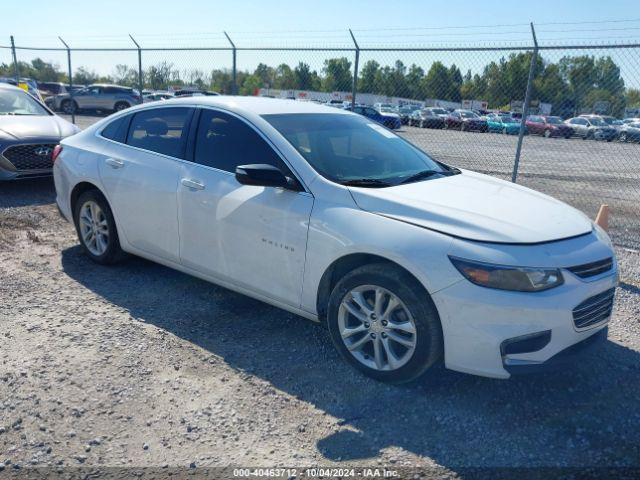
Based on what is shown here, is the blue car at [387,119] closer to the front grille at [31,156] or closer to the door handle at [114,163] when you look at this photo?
the front grille at [31,156]

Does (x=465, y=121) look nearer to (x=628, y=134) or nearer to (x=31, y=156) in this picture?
(x=628, y=134)

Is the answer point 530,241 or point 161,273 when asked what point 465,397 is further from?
point 161,273

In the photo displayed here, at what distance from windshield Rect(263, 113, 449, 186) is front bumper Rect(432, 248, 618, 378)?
3.53 feet

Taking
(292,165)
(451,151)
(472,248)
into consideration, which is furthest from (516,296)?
(451,151)

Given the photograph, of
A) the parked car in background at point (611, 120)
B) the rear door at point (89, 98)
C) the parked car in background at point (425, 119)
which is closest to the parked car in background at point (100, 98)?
the rear door at point (89, 98)

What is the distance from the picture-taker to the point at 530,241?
3.08 m

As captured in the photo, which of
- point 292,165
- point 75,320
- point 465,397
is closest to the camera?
point 465,397

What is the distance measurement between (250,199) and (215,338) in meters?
1.01

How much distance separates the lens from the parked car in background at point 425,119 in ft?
90.1

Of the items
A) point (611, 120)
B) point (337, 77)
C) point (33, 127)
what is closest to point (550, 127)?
point (611, 120)

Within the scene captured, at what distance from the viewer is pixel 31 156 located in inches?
313

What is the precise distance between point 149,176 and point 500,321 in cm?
296

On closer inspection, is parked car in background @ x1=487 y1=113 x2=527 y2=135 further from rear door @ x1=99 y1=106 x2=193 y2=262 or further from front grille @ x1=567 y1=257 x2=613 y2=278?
front grille @ x1=567 y1=257 x2=613 y2=278

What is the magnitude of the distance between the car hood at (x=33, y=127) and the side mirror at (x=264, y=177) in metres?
5.76
